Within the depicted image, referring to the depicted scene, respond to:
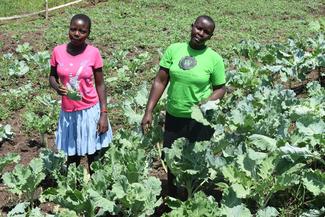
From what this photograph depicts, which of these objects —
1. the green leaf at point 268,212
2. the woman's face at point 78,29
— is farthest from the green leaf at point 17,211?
the green leaf at point 268,212

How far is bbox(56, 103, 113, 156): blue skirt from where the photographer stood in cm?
461

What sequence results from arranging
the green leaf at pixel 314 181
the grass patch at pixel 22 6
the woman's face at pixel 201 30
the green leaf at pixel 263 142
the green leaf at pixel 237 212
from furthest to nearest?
the grass patch at pixel 22 6
the green leaf at pixel 263 142
the green leaf at pixel 314 181
the woman's face at pixel 201 30
the green leaf at pixel 237 212

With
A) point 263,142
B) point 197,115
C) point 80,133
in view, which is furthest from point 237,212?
point 80,133

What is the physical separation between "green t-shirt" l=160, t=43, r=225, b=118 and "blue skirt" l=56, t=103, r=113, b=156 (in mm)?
750

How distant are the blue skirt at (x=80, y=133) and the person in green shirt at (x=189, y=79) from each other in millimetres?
475

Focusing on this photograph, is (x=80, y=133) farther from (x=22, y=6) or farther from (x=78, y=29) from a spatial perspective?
(x=22, y=6)

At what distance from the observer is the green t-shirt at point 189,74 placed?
13.5 feet

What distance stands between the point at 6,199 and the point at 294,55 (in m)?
4.47

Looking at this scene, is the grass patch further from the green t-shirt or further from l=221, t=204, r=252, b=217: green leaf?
l=221, t=204, r=252, b=217: green leaf

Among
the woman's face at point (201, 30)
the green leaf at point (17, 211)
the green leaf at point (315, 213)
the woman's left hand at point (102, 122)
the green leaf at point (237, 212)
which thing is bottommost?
the green leaf at point (17, 211)

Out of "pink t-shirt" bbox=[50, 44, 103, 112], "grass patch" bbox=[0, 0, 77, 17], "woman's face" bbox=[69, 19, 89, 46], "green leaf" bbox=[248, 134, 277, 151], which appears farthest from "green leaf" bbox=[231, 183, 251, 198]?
"grass patch" bbox=[0, 0, 77, 17]

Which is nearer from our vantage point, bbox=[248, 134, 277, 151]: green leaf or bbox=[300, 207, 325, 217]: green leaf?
bbox=[300, 207, 325, 217]: green leaf

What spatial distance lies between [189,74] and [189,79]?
0.15 feet

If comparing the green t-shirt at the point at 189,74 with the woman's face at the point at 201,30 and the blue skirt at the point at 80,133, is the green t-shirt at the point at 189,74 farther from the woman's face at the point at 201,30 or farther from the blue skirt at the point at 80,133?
the blue skirt at the point at 80,133
